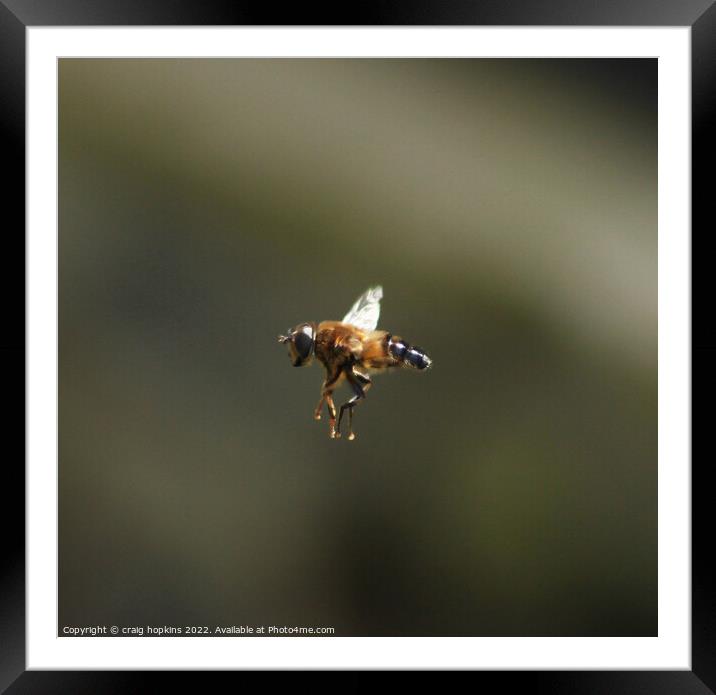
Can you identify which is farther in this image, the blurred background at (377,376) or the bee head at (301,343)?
the blurred background at (377,376)

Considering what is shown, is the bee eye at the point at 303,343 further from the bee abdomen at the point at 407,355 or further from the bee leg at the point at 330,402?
the bee abdomen at the point at 407,355

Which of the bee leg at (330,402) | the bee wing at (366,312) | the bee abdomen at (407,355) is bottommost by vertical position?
the bee leg at (330,402)

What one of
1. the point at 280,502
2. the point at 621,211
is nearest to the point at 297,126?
the point at 621,211

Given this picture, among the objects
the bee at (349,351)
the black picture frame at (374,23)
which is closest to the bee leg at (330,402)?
the bee at (349,351)

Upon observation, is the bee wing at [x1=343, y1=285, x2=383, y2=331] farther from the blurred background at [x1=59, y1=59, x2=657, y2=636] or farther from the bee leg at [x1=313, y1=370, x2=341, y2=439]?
the bee leg at [x1=313, y1=370, x2=341, y2=439]

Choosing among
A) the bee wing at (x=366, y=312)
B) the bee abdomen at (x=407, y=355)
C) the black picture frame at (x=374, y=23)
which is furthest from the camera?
the bee wing at (x=366, y=312)

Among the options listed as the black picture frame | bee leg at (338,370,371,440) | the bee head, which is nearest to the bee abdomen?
bee leg at (338,370,371,440)

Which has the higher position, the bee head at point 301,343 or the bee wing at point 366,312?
the bee wing at point 366,312
